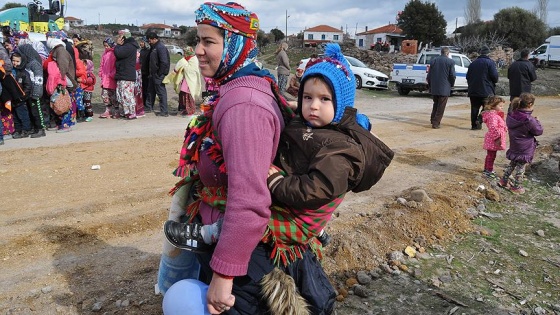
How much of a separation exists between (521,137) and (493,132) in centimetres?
48

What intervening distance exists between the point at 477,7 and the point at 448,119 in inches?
2357

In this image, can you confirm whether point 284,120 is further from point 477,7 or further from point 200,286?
point 477,7

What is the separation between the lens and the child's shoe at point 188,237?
1862 mm

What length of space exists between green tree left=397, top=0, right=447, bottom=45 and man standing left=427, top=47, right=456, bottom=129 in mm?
42796

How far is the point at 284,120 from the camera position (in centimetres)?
195

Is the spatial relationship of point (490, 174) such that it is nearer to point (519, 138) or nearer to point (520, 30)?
point (519, 138)

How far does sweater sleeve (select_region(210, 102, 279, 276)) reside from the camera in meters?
1.63

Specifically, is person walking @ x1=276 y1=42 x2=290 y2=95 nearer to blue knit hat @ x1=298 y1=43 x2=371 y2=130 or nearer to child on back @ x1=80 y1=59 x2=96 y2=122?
child on back @ x1=80 y1=59 x2=96 y2=122

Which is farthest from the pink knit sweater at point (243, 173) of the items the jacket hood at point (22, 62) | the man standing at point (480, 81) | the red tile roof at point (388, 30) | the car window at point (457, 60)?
the red tile roof at point (388, 30)

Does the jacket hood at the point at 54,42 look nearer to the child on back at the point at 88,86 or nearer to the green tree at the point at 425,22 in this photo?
the child on back at the point at 88,86

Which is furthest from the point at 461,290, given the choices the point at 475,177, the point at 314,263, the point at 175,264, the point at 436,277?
the point at 475,177

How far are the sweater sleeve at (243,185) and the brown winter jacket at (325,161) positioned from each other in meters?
0.12

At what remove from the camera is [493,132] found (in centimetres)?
707

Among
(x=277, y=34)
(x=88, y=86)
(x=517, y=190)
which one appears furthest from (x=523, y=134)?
(x=277, y=34)
